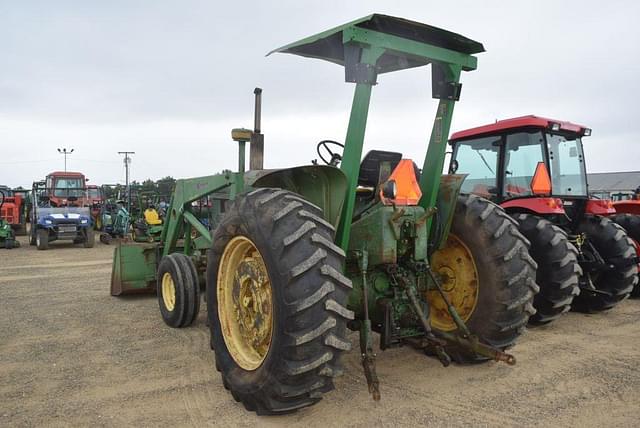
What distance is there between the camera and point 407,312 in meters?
3.66

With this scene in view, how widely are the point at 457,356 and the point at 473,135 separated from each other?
146 inches

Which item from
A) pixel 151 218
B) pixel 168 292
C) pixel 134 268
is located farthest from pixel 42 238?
pixel 168 292

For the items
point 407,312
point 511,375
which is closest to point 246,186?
point 407,312

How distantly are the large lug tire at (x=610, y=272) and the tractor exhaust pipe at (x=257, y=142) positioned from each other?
419cm

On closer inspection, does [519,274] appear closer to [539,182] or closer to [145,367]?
[539,182]

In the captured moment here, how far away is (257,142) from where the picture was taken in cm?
538

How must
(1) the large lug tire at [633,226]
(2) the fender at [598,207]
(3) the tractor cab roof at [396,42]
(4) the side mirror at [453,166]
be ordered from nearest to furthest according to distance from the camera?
1. (3) the tractor cab roof at [396,42]
2. (2) the fender at [598,207]
3. (4) the side mirror at [453,166]
4. (1) the large lug tire at [633,226]

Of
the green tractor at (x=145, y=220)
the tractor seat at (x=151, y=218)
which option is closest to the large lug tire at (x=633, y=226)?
the green tractor at (x=145, y=220)

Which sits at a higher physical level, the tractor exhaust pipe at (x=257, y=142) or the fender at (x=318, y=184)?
the tractor exhaust pipe at (x=257, y=142)

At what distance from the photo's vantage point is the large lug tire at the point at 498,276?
3619 mm

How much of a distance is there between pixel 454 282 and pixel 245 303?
5.62ft

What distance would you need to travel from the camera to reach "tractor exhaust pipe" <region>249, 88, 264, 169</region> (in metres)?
5.27

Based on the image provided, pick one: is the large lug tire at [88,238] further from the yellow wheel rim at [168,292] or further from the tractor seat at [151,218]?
the yellow wheel rim at [168,292]

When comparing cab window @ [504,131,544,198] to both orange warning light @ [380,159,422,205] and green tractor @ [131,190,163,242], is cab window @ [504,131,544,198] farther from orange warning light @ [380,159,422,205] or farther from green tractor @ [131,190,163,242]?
green tractor @ [131,190,163,242]
